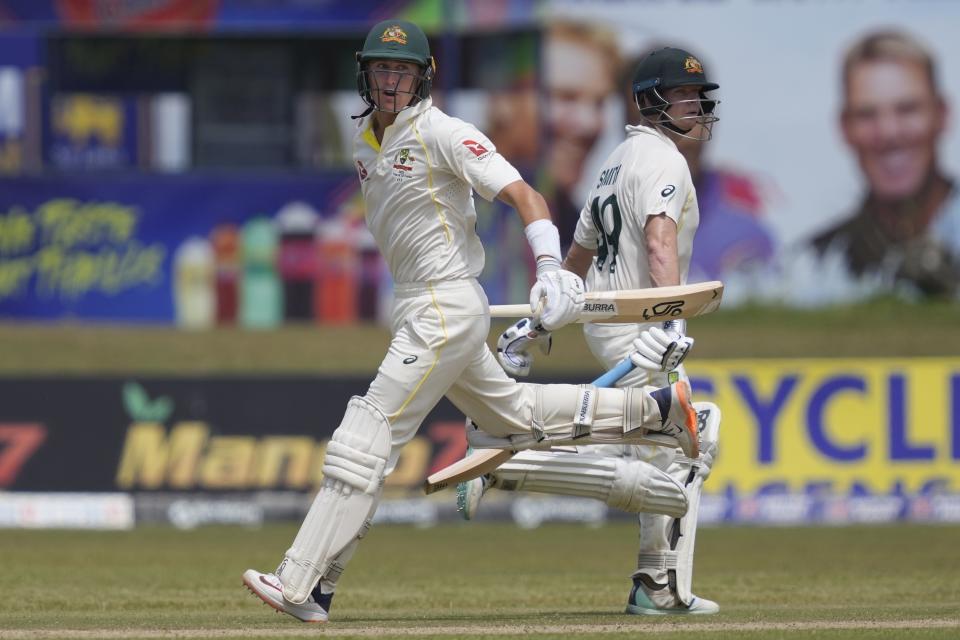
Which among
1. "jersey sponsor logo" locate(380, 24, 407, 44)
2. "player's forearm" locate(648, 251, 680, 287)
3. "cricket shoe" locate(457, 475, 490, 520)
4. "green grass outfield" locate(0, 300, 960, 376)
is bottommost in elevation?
"cricket shoe" locate(457, 475, 490, 520)

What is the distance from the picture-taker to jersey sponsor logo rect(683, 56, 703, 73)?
6332 mm

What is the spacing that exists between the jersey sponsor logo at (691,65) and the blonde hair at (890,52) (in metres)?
12.5

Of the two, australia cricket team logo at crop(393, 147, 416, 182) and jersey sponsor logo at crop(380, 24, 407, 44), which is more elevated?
jersey sponsor logo at crop(380, 24, 407, 44)

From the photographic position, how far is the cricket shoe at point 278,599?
18.6 ft

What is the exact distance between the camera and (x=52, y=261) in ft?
54.4

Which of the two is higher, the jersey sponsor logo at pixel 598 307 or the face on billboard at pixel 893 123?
the face on billboard at pixel 893 123

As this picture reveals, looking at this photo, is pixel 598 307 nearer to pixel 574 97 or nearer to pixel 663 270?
pixel 663 270

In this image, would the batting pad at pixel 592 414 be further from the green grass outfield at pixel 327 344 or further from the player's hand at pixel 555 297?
the green grass outfield at pixel 327 344

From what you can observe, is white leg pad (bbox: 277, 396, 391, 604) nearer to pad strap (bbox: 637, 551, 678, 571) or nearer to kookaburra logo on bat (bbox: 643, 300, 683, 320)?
kookaburra logo on bat (bbox: 643, 300, 683, 320)

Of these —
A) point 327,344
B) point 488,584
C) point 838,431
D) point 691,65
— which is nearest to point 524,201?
point 691,65

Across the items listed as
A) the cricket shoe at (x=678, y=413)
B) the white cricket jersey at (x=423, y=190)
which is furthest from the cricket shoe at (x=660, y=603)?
the white cricket jersey at (x=423, y=190)

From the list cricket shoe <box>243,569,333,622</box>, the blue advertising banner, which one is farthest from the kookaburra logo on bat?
the blue advertising banner

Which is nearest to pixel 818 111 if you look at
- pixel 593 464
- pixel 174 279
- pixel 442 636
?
pixel 174 279

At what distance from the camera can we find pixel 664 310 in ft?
19.5
